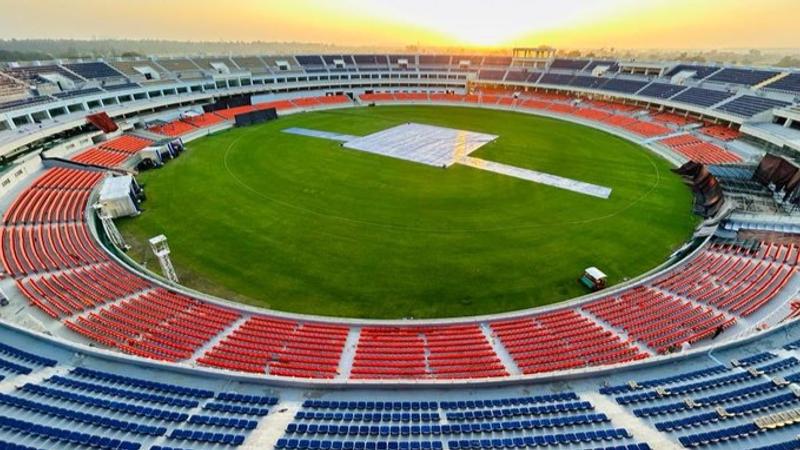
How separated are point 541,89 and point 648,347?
307 ft

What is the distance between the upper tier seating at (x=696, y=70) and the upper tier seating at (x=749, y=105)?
15581 mm

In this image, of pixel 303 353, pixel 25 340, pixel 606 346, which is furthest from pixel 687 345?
pixel 25 340

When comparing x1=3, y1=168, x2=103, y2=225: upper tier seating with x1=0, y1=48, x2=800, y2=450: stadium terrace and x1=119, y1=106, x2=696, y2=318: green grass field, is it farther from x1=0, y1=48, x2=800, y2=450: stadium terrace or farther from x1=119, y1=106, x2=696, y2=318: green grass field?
x1=119, y1=106, x2=696, y2=318: green grass field

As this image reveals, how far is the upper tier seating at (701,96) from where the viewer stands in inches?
2694

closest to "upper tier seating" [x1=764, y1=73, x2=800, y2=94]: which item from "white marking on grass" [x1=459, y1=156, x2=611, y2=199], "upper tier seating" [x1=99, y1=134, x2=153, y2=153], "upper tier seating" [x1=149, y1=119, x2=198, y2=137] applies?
"white marking on grass" [x1=459, y1=156, x2=611, y2=199]

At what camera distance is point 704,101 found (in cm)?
6956

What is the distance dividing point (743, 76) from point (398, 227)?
266 feet

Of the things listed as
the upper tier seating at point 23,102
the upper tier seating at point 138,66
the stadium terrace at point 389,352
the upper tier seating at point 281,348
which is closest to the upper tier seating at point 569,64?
the stadium terrace at point 389,352

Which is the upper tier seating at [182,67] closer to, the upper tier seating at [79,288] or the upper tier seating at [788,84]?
the upper tier seating at [79,288]

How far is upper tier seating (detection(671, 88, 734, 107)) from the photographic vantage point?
225ft

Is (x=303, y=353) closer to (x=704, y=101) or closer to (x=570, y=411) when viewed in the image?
(x=570, y=411)

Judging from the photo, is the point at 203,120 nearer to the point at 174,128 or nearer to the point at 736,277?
the point at 174,128

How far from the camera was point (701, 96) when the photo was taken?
2813 inches

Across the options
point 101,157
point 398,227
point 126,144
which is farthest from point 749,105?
point 126,144
